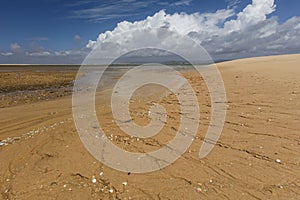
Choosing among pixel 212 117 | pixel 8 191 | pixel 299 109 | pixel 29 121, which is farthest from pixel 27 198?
pixel 299 109

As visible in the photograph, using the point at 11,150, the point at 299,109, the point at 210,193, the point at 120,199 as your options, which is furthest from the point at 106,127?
the point at 299,109

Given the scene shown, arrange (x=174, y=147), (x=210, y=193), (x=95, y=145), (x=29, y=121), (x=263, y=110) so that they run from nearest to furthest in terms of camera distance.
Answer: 1. (x=210, y=193)
2. (x=174, y=147)
3. (x=95, y=145)
4. (x=263, y=110)
5. (x=29, y=121)

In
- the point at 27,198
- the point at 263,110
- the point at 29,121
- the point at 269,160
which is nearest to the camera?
the point at 27,198

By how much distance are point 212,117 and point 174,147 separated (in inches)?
107

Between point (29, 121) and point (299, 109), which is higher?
point (299, 109)

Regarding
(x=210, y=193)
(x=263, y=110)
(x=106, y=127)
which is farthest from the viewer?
(x=263, y=110)

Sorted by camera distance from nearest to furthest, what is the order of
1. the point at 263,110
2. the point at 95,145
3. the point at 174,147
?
1. the point at 174,147
2. the point at 95,145
3. the point at 263,110

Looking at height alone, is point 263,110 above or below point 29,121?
above

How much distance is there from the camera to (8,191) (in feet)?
15.5

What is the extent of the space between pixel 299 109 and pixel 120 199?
6.78m

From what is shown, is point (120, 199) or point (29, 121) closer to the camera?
point (120, 199)

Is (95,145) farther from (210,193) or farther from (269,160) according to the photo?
(269,160)

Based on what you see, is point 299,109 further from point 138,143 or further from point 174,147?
point 138,143

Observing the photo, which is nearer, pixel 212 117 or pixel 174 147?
pixel 174 147
